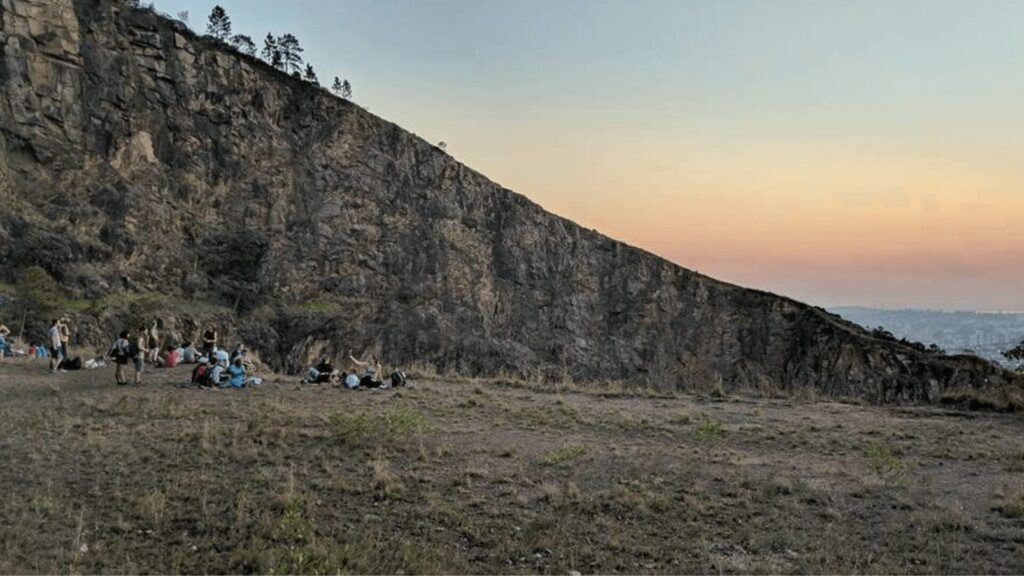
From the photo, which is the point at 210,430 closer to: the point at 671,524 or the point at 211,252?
the point at 671,524

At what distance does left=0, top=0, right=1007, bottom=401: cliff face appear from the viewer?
3556cm

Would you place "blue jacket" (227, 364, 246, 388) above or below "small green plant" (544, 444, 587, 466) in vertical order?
above

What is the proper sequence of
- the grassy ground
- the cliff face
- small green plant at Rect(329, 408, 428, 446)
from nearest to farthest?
1. the grassy ground
2. small green plant at Rect(329, 408, 428, 446)
3. the cliff face

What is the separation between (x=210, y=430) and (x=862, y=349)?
120ft

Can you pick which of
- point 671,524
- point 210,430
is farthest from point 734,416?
point 210,430

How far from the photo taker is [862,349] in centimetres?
3778

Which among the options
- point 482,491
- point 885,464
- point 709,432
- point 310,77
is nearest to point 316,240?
point 310,77

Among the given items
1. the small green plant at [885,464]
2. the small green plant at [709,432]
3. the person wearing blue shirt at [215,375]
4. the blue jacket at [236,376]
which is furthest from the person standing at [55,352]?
the small green plant at [885,464]

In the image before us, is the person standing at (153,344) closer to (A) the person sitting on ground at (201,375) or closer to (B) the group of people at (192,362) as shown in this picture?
(B) the group of people at (192,362)

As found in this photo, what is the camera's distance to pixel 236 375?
15.8 meters

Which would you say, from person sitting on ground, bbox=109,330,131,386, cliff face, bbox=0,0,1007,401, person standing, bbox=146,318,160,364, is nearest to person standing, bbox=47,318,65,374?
person standing, bbox=146,318,160,364

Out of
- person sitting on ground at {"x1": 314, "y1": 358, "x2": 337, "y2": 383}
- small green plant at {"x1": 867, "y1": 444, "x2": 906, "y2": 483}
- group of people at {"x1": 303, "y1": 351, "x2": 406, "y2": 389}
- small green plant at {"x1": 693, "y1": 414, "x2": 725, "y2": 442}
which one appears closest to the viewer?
small green plant at {"x1": 867, "y1": 444, "x2": 906, "y2": 483}

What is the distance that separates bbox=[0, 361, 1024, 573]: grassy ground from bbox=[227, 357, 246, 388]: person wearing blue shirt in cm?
222

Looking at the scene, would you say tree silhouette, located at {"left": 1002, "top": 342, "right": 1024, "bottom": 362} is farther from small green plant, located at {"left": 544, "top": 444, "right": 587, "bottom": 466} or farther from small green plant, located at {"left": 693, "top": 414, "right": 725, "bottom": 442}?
small green plant, located at {"left": 544, "top": 444, "right": 587, "bottom": 466}
